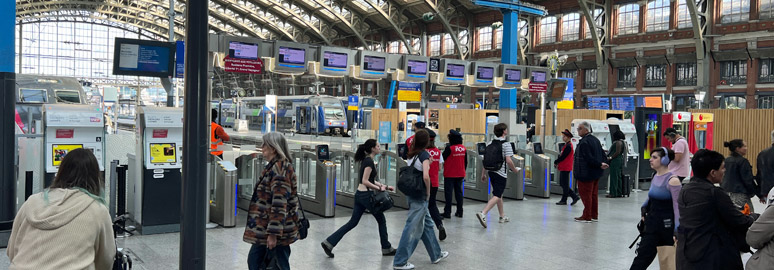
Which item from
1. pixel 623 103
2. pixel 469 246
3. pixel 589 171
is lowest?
pixel 469 246

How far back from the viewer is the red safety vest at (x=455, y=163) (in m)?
9.91

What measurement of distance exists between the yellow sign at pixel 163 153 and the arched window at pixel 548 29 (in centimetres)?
3531

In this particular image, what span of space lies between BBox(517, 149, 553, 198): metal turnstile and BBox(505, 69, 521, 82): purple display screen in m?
4.92

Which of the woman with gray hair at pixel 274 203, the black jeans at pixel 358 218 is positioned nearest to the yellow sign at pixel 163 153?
the black jeans at pixel 358 218

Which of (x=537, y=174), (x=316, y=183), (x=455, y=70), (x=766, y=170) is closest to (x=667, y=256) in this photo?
(x=766, y=170)

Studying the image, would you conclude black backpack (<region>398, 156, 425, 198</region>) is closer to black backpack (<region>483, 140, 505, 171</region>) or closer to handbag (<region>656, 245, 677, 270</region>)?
handbag (<region>656, 245, 677, 270</region>)

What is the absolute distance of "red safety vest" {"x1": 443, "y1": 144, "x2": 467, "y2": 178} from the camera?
9906 mm

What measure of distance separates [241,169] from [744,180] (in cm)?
762

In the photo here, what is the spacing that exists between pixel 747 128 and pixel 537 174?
36.3 feet

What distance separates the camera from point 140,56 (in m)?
8.55

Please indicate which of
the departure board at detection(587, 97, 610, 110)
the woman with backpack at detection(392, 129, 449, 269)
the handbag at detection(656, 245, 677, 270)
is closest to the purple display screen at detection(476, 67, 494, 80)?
the woman with backpack at detection(392, 129, 449, 269)

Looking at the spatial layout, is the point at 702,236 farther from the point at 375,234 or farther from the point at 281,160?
the point at 375,234

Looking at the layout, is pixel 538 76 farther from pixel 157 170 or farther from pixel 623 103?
pixel 623 103

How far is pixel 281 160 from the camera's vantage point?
15.6 ft
